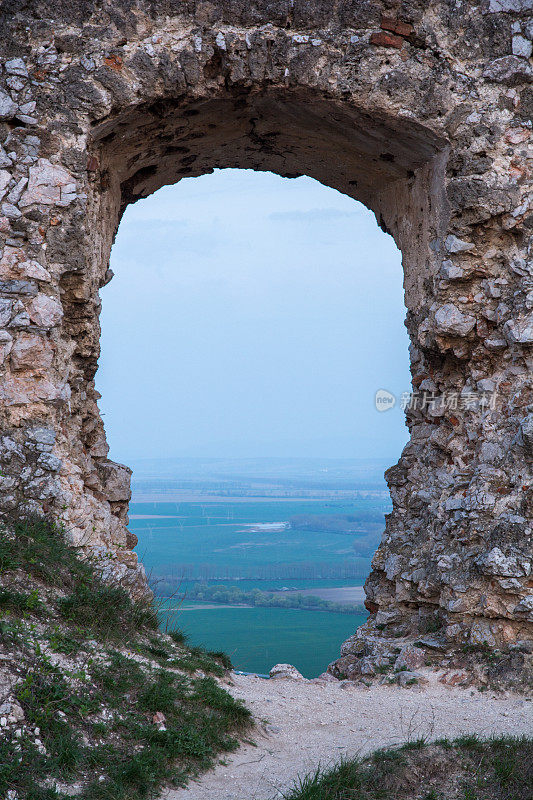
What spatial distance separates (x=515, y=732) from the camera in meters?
4.62

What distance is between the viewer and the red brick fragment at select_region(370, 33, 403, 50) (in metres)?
6.22

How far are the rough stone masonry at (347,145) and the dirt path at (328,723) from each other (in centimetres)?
73

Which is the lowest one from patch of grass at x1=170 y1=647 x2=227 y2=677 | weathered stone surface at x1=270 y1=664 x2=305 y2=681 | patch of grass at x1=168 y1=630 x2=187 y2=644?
weathered stone surface at x1=270 y1=664 x2=305 y2=681

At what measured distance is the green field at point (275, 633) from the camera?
8.70m

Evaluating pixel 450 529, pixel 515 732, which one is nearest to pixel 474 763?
pixel 515 732

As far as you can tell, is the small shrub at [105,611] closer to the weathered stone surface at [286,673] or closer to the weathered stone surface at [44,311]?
the weathered stone surface at [286,673]

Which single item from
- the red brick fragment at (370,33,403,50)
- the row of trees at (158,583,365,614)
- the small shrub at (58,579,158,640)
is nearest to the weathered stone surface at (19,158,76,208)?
the red brick fragment at (370,33,403,50)

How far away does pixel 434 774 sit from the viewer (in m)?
4.07

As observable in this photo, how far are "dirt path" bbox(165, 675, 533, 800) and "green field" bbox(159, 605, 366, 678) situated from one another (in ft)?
5.84

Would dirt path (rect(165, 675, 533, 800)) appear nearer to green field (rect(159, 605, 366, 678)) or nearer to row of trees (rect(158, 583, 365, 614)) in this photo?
green field (rect(159, 605, 366, 678))

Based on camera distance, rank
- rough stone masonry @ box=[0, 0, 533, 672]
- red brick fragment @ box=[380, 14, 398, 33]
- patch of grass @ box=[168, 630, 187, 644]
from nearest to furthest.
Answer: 1. patch of grass @ box=[168, 630, 187, 644]
2. rough stone masonry @ box=[0, 0, 533, 672]
3. red brick fragment @ box=[380, 14, 398, 33]

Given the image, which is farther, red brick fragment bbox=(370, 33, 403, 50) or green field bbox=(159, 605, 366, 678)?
green field bbox=(159, 605, 366, 678)

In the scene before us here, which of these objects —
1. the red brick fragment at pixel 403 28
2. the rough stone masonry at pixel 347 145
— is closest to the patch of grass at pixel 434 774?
the rough stone masonry at pixel 347 145

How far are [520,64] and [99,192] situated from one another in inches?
158
